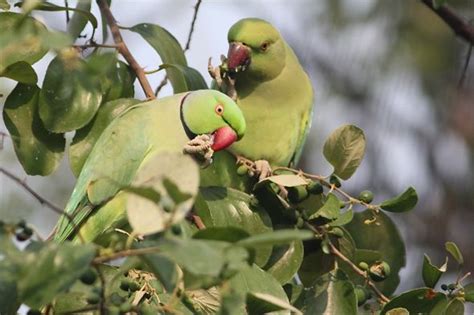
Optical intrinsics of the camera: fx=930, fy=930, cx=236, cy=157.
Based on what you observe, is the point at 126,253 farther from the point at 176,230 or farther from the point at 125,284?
the point at 125,284

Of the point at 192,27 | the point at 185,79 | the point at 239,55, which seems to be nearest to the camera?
the point at 185,79

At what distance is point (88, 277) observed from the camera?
0.96m

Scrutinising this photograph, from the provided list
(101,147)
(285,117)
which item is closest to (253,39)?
(285,117)

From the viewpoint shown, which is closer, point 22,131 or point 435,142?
point 22,131

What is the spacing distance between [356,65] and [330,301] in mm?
2747

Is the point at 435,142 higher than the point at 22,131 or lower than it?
lower

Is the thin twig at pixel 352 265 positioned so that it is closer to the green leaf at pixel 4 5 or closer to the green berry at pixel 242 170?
the green berry at pixel 242 170

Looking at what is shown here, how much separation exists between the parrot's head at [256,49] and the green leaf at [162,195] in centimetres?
139

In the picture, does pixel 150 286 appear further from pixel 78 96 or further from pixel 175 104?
pixel 175 104

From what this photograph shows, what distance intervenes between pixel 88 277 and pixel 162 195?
141 millimetres

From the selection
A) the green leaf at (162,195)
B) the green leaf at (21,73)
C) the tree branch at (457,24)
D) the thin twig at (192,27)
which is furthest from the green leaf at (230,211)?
the tree branch at (457,24)

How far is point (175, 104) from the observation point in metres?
2.00

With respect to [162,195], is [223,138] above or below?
→ below

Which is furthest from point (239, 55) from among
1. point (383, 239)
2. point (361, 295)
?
point (361, 295)
